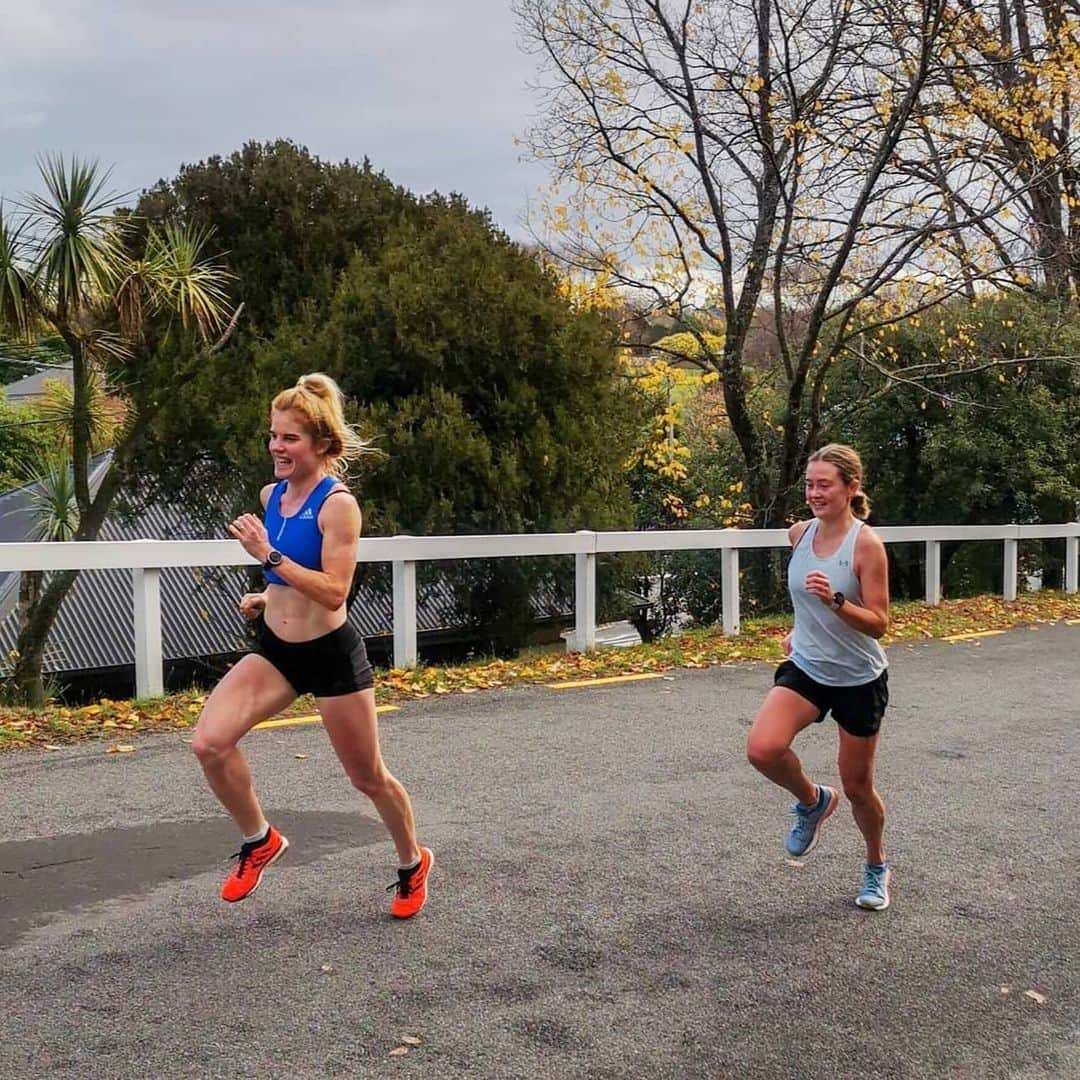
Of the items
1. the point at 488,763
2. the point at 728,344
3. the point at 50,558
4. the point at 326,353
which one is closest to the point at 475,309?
the point at 326,353

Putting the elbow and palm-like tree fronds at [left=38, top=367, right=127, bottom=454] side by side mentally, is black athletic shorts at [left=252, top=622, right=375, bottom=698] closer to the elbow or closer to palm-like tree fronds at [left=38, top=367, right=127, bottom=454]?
the elbow

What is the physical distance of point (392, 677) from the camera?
9.77 meters

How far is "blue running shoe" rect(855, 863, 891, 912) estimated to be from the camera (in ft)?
15.3

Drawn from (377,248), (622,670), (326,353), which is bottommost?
(622,670)

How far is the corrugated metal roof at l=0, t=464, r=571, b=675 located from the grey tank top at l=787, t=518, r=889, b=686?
10.0 m

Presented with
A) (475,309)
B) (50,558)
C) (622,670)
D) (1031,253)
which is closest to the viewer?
(50,558)

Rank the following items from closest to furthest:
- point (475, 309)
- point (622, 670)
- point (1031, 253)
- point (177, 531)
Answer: point (622, 670) < point (475, 309) < point (177, 531) < point (1031, 253)

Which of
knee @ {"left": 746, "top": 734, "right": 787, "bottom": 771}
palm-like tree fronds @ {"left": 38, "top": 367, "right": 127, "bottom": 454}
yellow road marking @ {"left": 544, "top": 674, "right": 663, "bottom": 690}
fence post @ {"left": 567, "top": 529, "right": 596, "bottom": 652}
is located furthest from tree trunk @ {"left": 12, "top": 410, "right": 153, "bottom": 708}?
knee @ {"left": 746, "top": 734, "right": 787, "bottom": 771}

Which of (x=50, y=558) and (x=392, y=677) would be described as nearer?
(x=50, y=558)

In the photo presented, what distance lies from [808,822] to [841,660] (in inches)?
29.7

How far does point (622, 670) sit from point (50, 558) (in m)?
4.79

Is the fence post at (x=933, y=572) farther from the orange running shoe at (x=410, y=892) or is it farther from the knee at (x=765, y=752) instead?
the orange running shoe at (x=410, y=892)

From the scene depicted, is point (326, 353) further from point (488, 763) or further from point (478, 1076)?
point (478, 1076)

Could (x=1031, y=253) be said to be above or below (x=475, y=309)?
above
